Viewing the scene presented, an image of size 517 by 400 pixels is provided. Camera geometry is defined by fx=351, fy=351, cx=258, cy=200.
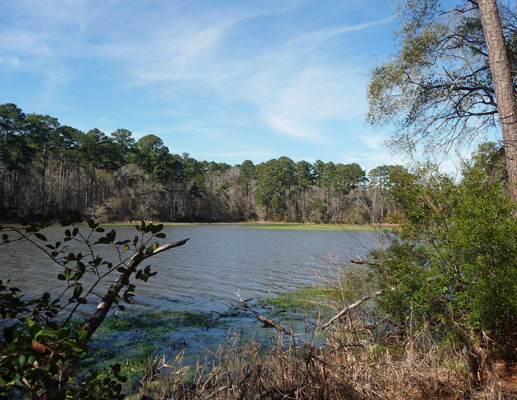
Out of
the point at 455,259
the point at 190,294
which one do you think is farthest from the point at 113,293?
the point at 190,294

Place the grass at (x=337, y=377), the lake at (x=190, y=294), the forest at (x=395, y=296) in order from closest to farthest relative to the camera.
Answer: the forest at (x=395, y=296), the grass at (x=337, y=377), the lake at (x=190, y=294)

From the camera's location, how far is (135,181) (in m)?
70.7

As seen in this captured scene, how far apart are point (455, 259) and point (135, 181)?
71358 millimetres

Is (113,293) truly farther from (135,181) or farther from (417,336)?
(135,181)

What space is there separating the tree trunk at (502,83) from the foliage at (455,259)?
0.97m

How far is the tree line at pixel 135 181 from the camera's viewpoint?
2170 inches

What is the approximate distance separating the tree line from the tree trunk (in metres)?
34.9

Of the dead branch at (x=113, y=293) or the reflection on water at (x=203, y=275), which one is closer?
the dead branch at (x=113, y=293)

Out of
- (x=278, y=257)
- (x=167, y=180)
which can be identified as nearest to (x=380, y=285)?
(x=278, y=257)

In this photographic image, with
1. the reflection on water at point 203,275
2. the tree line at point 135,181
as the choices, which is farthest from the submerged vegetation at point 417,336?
the tree line at point 135,181

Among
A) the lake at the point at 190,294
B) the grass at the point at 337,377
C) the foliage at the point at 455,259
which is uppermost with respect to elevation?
the foliage at the point at 455,259

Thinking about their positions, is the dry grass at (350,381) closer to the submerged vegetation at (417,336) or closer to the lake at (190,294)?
the submerged vegetation at (417,336)

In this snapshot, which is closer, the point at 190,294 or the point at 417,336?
the point at 417,336

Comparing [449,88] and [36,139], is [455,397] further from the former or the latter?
[36,139]
